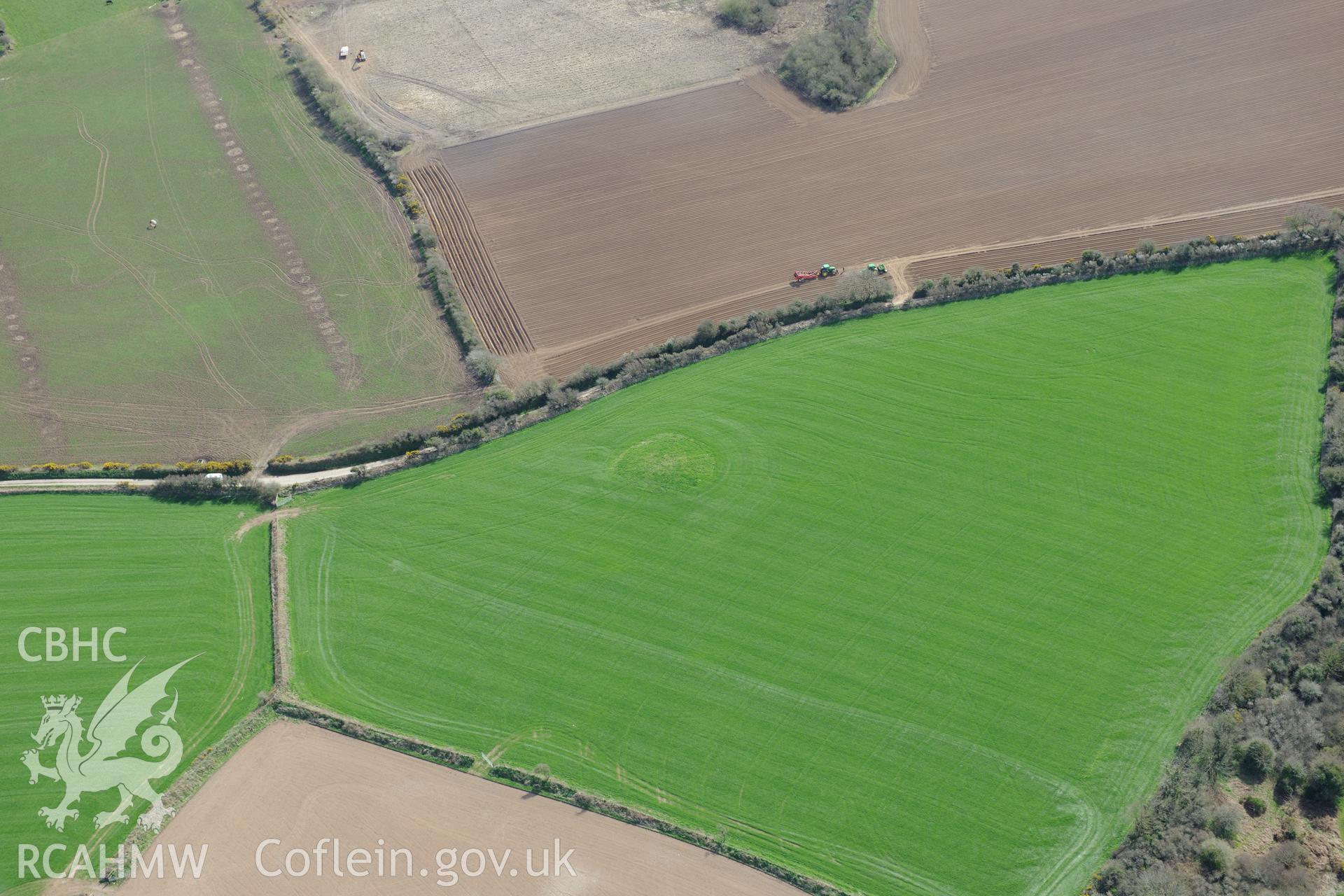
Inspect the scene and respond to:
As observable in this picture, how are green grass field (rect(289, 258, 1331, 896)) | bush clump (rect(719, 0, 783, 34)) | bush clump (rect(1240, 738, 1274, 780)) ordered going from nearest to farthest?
bush clump (rect(1240, 738, 1274, 780))
green grass field (rect(289, 258, 1331, 896))
bush clump (rect(719, 0, 783, 34))

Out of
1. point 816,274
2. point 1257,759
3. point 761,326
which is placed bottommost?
point 1257,759

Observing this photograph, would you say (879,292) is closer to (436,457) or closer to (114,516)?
(436,457)

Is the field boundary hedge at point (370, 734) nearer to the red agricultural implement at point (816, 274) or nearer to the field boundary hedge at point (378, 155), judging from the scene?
the field boundary hedge at point (378, 155)

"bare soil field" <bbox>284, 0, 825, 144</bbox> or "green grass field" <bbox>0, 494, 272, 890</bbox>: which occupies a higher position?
"bare soil field" <bbox>284, 0, 825, 144</bbox>

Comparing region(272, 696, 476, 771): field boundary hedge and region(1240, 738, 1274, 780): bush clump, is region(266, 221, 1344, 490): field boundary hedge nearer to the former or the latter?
region(272, 696, 476, 771): field boundary hedge

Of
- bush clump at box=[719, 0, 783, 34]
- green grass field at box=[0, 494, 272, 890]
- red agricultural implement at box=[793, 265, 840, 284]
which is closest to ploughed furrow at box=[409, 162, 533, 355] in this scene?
red agricultural implement at box=[793, 265, 840, 284]

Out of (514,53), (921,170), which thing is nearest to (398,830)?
(921,170)

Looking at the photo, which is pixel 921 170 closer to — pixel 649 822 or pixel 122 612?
pixel 649 822
